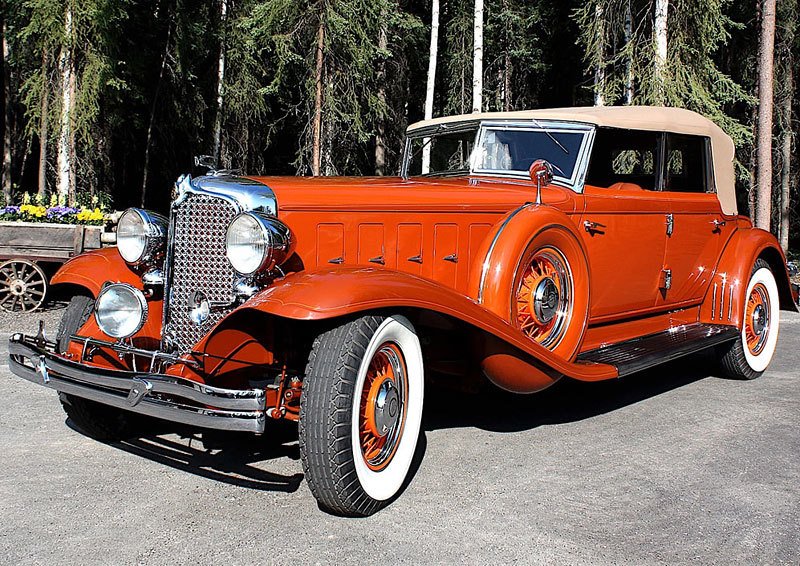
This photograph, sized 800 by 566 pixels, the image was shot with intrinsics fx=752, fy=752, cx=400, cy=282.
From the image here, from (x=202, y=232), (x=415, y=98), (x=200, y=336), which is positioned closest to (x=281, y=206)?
(x=202, y=232)

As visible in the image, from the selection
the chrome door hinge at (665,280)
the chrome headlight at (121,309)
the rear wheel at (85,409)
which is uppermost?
the chrome door hinge at (665,280)

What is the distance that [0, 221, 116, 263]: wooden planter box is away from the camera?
9078 mm

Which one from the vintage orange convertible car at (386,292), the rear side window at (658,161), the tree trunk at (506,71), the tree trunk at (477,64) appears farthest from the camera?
the tree trunk at (506,71)

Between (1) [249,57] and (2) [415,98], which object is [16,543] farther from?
(2) [415,98]

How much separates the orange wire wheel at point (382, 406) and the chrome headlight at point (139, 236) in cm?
148

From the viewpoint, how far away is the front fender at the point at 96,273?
4172mm

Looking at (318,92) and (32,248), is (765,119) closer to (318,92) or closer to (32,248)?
(318,92)

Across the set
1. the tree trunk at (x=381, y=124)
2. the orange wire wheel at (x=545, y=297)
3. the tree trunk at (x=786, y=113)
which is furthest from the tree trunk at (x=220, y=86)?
the orange wire wheel at (x=545, y=297)

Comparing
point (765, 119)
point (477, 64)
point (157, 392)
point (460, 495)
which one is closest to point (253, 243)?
point (157, 392)

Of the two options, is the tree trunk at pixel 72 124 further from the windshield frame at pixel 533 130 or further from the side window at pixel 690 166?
the side window at pixel 690 166

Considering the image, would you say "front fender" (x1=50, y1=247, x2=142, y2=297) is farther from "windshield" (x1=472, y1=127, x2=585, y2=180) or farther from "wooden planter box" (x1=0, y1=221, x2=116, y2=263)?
"wooden planter box" (x1=0, y1=221, x2=116, y2=263)

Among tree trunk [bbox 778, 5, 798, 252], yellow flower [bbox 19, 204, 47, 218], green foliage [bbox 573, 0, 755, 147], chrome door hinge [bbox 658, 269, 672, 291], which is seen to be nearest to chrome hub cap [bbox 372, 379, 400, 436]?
chrome door hinge [bbox 658, 269, 672, 291]

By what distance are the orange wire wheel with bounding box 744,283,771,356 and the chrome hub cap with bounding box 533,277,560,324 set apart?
8.63 feet

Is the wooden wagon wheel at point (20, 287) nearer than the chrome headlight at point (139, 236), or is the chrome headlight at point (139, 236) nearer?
the chrome headlight at point (139, 236)
